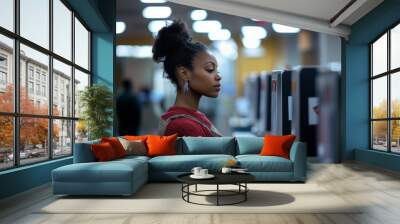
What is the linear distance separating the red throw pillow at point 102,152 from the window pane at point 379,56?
6162 millimetres

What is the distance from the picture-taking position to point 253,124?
26.7ft

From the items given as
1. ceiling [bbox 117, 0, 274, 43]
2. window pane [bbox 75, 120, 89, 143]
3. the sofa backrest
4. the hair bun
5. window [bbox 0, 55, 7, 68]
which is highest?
ceiling [bbox 117, 0, 274, 43]

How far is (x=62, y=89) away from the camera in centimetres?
700

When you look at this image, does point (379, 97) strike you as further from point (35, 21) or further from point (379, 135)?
point (35, 21)

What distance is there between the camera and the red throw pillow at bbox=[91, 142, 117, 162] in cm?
552

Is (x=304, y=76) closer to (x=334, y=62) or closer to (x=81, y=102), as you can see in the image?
(x=334, y=62)

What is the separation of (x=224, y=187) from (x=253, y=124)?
289 centimetres

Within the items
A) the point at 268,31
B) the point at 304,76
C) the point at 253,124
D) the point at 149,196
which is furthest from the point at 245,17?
the point at 149,196

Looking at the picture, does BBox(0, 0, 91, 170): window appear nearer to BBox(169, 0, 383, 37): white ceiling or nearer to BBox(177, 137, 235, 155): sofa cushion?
BBox(177, 137, 235, 155): sofa cushion

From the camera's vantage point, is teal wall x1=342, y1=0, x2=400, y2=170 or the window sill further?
teal wall x1=342, y1=0, x2=400, y2=170

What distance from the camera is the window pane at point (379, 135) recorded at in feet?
27.8

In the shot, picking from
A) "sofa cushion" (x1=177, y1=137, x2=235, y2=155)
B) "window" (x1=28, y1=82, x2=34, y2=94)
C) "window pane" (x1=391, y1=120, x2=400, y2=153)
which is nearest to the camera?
"window" (x1=28, y1=82, x2=34, y2=94)

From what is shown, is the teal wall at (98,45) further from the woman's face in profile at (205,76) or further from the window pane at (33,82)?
the woman's face in profile at (205,76)

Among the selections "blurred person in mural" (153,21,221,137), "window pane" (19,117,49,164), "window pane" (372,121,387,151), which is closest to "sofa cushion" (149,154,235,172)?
"window pane" (19,117,49,164)
